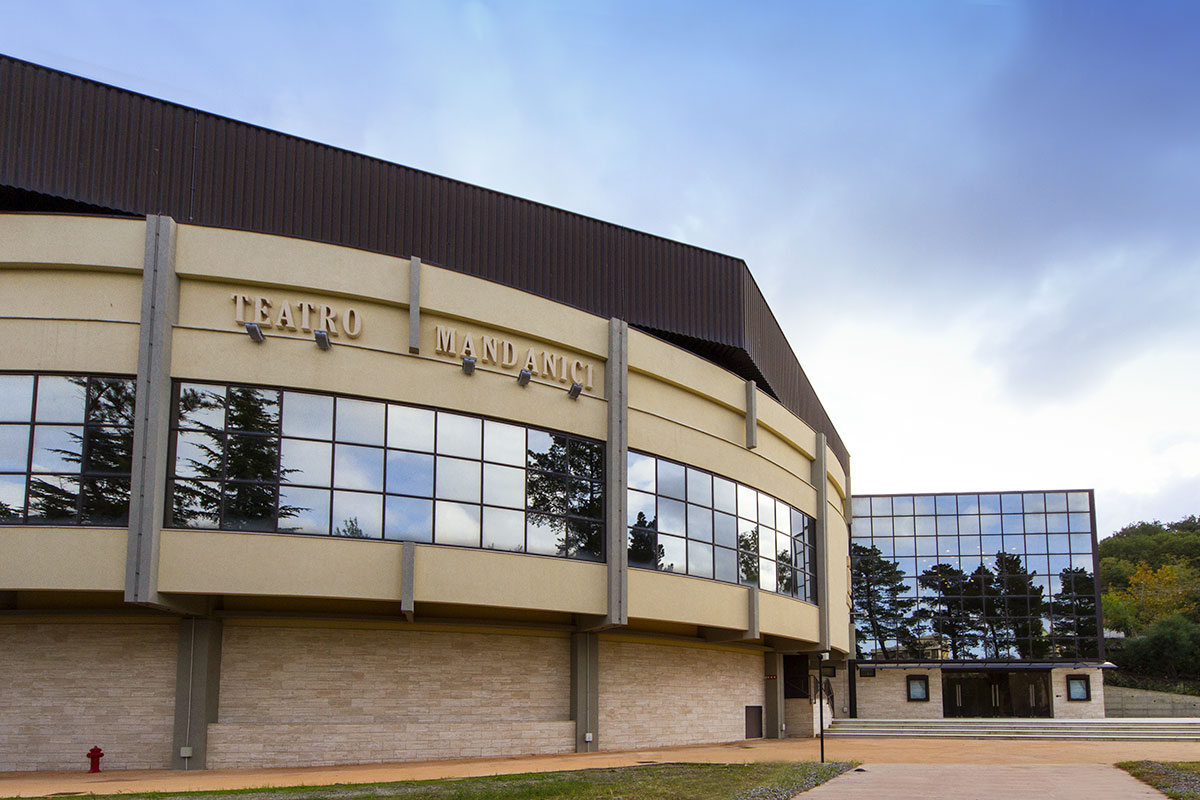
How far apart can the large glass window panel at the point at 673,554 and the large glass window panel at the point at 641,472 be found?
A: 1327 millimetres

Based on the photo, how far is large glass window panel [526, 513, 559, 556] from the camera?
2508 centimetres

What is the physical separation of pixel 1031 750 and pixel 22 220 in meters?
26.9

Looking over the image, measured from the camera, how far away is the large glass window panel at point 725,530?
30.6 meters

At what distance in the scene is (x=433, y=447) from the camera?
78.4 ft

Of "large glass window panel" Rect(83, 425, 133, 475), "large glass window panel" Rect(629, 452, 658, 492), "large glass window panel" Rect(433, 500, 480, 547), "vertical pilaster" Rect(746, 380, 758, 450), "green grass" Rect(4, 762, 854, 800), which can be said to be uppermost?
"vertical pilaster" Rect(746, 380, 758, 450)

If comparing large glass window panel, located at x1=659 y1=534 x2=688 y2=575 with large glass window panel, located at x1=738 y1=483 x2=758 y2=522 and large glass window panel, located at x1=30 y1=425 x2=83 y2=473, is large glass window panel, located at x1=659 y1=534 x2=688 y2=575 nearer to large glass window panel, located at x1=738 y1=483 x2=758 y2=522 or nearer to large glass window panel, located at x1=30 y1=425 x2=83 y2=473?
large glass window panel, located at x1=738 y1=483 x2=758 y2=522

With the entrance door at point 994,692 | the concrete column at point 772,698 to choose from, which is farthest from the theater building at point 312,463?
the entrance door at point 994,692

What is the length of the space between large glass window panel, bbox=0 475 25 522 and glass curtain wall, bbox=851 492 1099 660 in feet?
142

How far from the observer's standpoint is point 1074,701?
5341 cm

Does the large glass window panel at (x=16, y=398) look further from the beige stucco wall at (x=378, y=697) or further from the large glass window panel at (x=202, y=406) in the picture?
the beige stucco wall at (x=378, y=697)

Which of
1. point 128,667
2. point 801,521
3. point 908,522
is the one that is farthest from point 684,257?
point 908,522

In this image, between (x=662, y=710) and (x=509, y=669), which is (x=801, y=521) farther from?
(x=509, y=669)

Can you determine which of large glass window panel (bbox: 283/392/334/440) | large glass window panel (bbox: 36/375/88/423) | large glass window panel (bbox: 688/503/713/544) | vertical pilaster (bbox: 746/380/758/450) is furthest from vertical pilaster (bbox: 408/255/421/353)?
vertical pilaster (bbox: 746/380/758/450)

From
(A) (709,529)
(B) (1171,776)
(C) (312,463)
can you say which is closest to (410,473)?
(C) (312,463)
